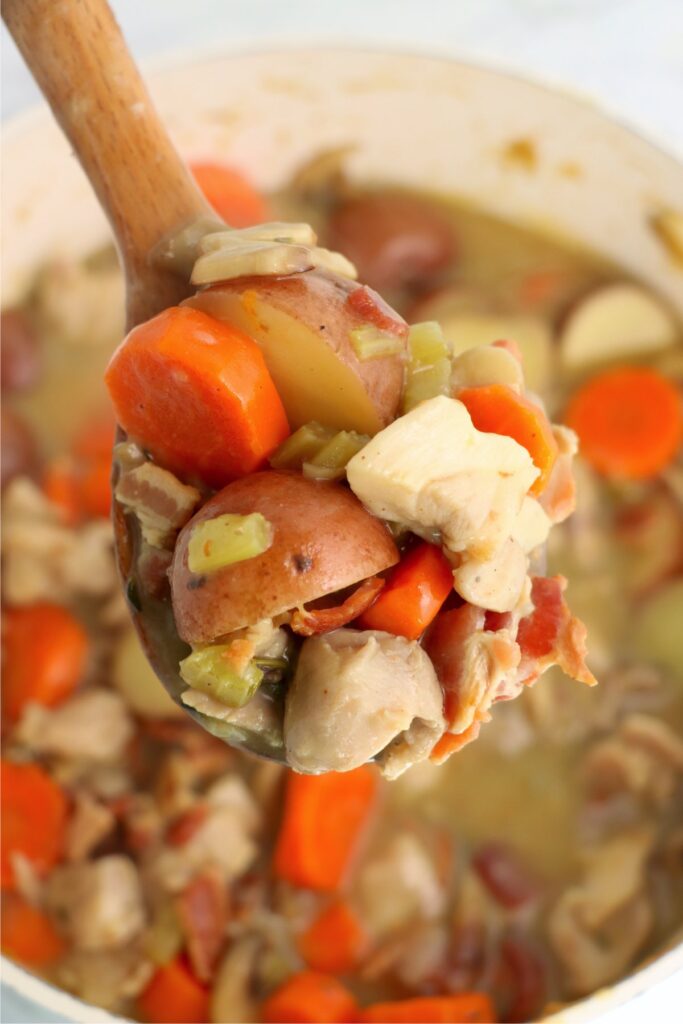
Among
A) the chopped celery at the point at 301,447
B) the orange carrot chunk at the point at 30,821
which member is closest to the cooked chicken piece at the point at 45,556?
the orange carrot chunk at the point at 30,821

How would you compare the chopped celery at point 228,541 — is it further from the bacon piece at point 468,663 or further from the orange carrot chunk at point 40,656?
Result: the orange carrot chunk at point 40,656

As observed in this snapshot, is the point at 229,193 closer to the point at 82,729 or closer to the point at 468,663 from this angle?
the point at 82,729

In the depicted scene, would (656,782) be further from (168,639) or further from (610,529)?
(168,639)

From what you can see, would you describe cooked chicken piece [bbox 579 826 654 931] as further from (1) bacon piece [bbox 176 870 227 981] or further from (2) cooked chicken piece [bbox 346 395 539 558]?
(2) cooked chicken piece [bbox 346 395 539 558]

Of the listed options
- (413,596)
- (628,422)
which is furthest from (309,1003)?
(628,422)

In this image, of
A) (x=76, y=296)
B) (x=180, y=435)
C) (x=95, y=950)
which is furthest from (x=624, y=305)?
(x=95, y=950)

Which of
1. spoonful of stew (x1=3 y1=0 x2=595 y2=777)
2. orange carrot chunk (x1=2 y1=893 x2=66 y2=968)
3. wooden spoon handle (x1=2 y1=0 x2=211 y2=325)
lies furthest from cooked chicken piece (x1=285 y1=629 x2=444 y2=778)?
orange carrot chunk (x1=2 y1=893 x2=66 y2=968)
